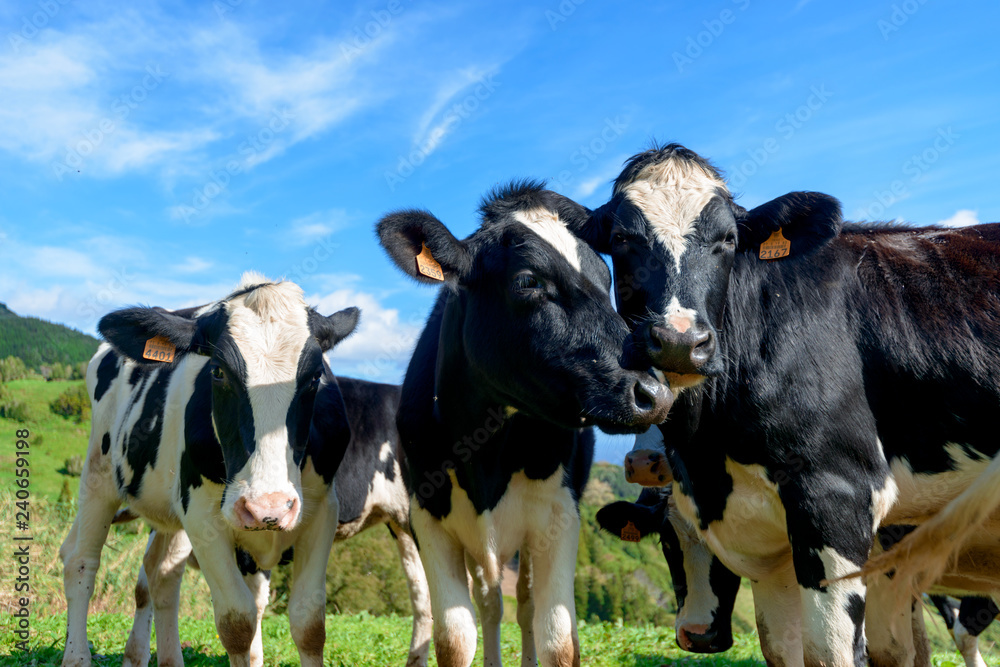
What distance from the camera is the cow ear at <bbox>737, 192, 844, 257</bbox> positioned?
427 centimetres

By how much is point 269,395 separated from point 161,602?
10.6ft

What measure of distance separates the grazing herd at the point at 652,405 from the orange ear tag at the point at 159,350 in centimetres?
2

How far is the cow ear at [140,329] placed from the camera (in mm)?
5297

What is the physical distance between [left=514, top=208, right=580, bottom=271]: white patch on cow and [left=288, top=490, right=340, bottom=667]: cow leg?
244 centimetres

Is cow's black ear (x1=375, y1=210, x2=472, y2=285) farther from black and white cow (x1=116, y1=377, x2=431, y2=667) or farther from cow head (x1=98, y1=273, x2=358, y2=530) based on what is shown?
black and white cow (x1=116, y1=377, x2=431, y2=667)

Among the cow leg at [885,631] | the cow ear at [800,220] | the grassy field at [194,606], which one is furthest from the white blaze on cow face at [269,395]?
the cow leg at [885,631]

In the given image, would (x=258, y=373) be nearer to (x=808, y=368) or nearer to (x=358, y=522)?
(x=808, y=368)

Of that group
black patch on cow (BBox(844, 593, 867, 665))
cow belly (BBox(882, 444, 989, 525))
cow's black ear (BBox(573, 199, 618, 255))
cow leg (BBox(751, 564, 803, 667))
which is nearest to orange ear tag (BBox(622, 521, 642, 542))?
cow leg (BBox(751, 564, 803, 667))

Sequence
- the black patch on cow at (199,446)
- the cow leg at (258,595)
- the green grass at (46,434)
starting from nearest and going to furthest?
the black patch on cow at (199,446) < the cow leg at (258,595) < the green grass at (46,434)

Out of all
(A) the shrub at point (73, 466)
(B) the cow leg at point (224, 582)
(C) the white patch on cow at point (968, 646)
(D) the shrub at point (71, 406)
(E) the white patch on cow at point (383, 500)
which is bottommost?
(C) the white patch on cow at point (968, 646)

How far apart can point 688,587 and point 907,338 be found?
2456mm

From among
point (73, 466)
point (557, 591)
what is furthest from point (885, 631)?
point (73, 466)

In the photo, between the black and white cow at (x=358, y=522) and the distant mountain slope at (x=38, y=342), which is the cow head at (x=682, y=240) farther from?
the distant mountain slope at (x=38, y=342)

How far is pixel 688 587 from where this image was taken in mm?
5598
